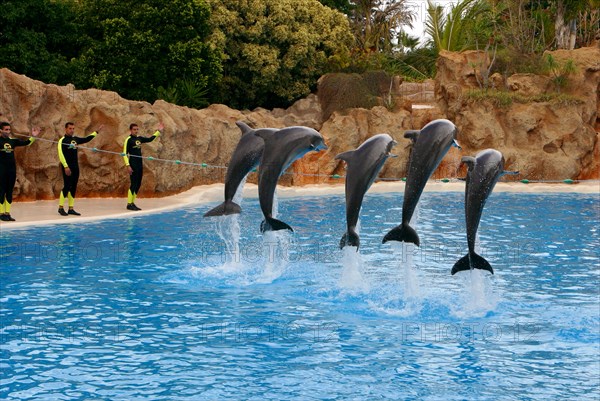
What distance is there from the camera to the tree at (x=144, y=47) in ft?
69.3

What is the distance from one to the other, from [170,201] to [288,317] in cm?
885

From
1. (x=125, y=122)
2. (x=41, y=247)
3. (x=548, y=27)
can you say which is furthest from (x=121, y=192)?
(x=548, y=27)

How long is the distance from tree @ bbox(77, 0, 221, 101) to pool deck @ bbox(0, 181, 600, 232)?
4.54 meters

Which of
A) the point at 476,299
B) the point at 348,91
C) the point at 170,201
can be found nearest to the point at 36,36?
the point at 170,201

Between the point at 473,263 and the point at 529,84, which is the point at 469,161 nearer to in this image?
the point at 473,263

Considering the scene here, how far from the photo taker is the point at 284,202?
1752 cm

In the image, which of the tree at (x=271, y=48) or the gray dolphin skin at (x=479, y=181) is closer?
the gray dolphin skin at (x=479, y=181)

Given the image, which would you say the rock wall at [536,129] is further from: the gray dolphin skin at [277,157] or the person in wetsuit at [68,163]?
the gray dolphin skin at [277,157]

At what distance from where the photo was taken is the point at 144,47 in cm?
2122

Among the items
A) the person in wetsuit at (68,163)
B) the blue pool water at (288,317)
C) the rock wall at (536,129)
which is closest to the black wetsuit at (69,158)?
the person in wetsuit at (68,163)

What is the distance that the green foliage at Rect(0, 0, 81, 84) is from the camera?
19.1 m

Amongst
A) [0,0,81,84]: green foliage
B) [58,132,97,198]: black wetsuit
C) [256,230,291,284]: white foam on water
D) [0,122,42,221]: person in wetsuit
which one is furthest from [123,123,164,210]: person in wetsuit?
[0,0,81,84]: green foliage

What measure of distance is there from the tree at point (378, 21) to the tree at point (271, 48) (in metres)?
6.21

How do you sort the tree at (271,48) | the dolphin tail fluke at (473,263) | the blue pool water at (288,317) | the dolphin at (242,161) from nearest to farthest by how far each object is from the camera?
the blue pool water at (288,317) → the dolphin tail fluke at (473,263) → the dolphin at (242,161) → the tree at (271,48)
